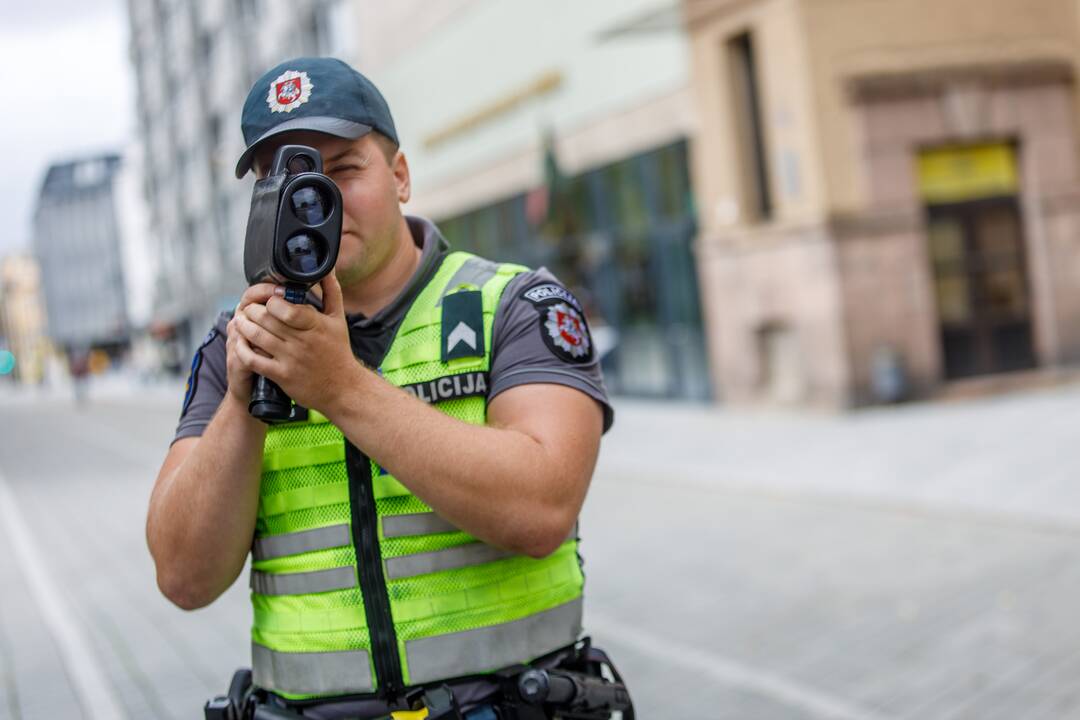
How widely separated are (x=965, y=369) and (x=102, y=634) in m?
10.9

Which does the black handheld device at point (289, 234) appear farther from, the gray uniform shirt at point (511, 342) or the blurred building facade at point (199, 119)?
the blurred building facade at point (199, 119)

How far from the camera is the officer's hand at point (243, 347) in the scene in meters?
1.78

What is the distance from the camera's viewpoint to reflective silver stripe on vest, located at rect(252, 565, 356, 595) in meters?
2.14

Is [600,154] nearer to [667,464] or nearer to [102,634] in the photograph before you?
[667,464]

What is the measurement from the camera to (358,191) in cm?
208

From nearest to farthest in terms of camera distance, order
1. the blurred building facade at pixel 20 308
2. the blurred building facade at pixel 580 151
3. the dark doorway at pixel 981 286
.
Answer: the dark doorway at pixel 981 286 → the blurred building facade at pixel 580 151 → the blurred building facade at pixel 20 308

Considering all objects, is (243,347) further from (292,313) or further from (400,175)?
(400,175)

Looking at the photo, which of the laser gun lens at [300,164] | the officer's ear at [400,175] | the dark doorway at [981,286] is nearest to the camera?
the laser gun lens at [300,164]

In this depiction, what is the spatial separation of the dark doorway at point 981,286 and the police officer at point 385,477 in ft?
44.9

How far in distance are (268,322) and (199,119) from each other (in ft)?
160

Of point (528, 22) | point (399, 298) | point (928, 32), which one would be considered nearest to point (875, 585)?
point (399, 298)

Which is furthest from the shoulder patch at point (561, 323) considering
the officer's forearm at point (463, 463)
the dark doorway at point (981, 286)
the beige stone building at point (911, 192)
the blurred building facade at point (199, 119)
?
the blurred building facade at point (199, 119)

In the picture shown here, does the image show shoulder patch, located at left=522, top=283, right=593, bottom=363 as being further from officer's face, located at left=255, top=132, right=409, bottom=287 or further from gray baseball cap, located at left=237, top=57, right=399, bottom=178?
gray baseball cap, located at left=237, top=57, right=399, bottom=178

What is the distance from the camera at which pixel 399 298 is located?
7.31ft
